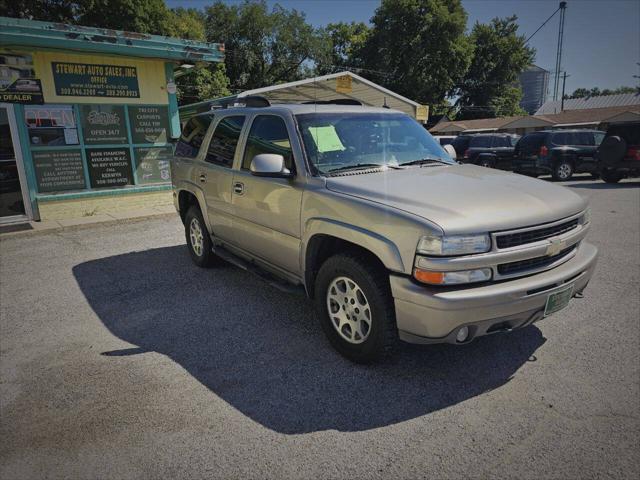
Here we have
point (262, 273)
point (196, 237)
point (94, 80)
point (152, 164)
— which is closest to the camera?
point (262, 273)

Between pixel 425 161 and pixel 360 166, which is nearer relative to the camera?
pixel 360 166

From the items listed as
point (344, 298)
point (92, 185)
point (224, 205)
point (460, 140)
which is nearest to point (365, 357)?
point (344, 298)

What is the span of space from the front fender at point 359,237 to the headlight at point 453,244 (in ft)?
0.65

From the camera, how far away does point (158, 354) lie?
3.58 metres

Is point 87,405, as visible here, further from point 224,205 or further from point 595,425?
point 595,425

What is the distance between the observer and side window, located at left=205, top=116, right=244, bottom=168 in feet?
15.1

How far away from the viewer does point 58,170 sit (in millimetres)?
9141

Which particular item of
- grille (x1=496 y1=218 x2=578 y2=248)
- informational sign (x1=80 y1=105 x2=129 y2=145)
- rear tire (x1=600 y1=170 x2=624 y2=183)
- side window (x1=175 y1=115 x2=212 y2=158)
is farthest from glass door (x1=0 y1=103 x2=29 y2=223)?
rear tire (x1=600 y1=170 x2=624 y2=183)

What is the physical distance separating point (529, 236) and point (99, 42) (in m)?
8.84

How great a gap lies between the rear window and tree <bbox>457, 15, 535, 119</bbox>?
36.5 metres

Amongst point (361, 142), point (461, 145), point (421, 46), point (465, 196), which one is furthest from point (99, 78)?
point (421, 46)

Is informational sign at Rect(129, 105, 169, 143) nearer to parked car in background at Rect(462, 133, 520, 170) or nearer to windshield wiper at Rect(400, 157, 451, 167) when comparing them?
windshield wiper at Rect(400, 157, 451, 167)

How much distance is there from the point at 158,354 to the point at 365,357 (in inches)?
67.7

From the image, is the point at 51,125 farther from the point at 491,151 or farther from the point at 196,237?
the point at 491,151
